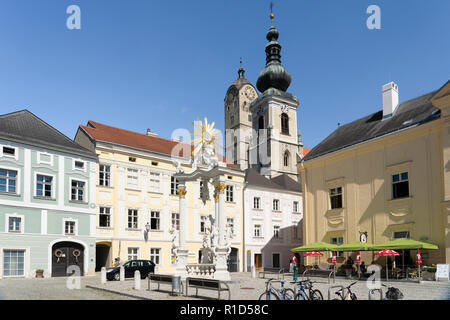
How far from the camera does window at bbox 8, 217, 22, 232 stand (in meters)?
27.5

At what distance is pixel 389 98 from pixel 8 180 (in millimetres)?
25890

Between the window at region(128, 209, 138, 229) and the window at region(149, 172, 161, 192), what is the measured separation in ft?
7.82

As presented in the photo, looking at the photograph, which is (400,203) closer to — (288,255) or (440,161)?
(440,161)

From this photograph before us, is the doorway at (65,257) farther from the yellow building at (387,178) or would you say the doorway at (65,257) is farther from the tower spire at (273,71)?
the tower spire at (273,71)

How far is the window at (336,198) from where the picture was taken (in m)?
31.6

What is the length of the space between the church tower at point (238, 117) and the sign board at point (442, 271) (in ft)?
193

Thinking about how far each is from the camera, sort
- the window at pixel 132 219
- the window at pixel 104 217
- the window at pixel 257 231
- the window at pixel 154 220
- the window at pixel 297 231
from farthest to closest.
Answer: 1. the window at pixel 297 231
2. the window at pixel 257 231
3. the window at pixel 154 220
4. the window at pixel 132 219
5. the window at pixel 104 217

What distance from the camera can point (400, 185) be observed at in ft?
89.4

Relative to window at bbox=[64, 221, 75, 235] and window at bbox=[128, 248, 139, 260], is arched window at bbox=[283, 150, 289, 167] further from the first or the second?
window at bbox=[64, 221, 75, 235]

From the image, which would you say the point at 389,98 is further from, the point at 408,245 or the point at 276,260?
the point at 276,260

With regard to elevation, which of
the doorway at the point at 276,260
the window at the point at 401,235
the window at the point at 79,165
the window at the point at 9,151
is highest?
the window at the point at 9,151

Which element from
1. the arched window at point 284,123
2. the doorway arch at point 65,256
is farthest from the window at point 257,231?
the arched window at point 284,123
